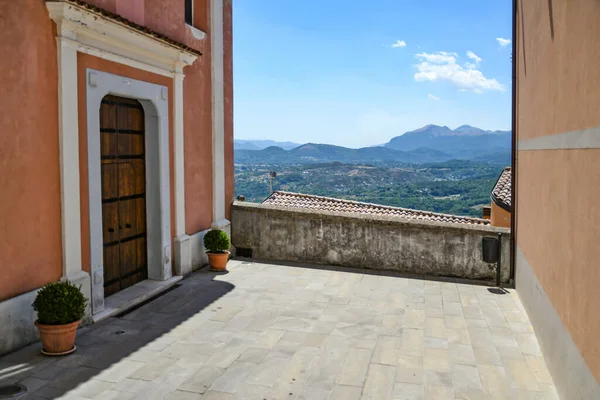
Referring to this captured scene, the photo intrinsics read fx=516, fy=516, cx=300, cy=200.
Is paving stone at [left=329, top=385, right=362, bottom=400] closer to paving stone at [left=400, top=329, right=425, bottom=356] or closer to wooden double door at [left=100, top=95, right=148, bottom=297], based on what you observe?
paving stone at [left=400, top=329, right=425, bottom=356]

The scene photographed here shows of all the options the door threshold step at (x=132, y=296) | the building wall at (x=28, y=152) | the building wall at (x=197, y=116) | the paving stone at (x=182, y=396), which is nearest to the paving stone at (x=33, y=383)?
the building wall at (x=28, y=152)

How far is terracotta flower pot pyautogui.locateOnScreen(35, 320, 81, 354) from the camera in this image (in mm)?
6145

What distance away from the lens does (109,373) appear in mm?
5785

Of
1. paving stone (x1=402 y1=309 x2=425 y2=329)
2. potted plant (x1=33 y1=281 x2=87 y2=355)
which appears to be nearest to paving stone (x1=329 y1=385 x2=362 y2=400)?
paving stone (x1=402 y1=309 x2=425 y2=329)

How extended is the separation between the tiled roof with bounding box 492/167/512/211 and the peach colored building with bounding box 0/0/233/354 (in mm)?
9097

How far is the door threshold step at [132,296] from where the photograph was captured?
772cm

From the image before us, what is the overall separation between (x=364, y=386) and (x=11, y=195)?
→ 463cm

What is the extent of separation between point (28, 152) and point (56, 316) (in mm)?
2019

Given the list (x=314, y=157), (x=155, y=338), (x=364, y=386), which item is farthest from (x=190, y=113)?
(x=314, y=157)

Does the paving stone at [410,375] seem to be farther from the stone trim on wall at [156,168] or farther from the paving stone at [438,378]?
the stone trim on wall at [156,168]

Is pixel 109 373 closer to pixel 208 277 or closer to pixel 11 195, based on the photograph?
pixel 11 195

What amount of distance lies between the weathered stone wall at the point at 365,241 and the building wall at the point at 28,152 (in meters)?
5.52

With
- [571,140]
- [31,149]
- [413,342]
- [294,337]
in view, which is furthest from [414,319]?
[31,149]

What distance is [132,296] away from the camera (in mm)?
8492
